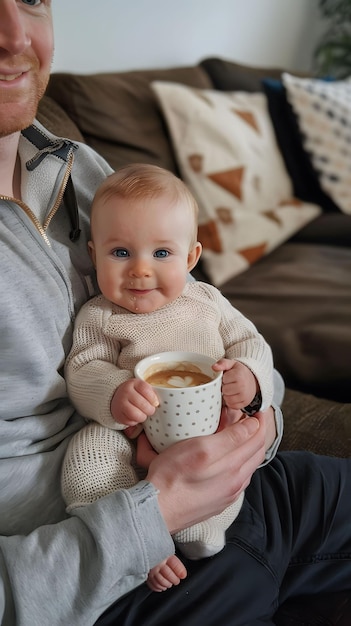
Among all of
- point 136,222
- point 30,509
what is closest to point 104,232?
point 136,222

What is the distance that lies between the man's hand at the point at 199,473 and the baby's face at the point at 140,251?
9.0 inches

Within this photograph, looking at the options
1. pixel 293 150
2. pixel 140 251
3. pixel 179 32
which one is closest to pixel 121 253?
pixel 140 251

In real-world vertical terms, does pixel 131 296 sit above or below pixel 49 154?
below

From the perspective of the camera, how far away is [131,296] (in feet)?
3.23

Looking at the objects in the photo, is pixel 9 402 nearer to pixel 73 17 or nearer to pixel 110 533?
pixel 110 533

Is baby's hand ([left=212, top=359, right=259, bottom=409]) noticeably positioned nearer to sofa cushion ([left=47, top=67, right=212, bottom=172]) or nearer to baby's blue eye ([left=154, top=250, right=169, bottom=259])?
baby's blue eye ([left=154, top=250, right=169, bottom=259])

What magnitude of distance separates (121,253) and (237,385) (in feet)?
0.87

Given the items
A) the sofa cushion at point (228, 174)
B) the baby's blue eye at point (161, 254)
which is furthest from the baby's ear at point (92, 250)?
the sofa cushion at point (228, 174)

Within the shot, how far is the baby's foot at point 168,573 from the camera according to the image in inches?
33.0

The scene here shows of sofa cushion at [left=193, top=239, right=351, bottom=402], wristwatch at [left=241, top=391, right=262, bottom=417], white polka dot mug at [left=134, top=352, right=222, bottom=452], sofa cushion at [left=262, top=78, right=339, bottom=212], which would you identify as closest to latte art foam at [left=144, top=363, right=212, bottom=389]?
white polka dot mug at [left=134, top=352, right=222, bottom=452]

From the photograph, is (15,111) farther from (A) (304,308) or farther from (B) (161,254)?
(A) (304,308)

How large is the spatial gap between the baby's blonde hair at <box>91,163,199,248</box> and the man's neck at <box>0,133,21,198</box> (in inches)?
4.9

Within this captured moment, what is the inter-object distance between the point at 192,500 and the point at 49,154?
572mm

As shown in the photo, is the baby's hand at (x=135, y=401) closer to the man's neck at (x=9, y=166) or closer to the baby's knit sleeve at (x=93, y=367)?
the baby's knit sleeve at (x=93, y=367)
